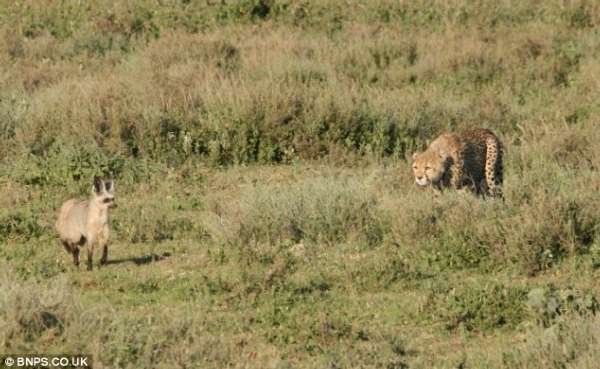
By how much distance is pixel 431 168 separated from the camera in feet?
41.1

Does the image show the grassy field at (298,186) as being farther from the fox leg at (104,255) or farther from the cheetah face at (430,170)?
the cheetah face at (430,170)

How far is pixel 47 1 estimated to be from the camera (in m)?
22.7

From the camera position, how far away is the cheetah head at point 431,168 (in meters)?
12.5

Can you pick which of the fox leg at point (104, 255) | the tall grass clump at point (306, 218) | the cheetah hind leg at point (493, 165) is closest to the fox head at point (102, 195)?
the fox leg at point (104, 255)

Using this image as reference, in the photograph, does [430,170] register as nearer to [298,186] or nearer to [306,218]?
[298,186]

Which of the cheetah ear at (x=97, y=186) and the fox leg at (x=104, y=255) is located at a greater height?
the cheetah ear at (x=97, y=186)

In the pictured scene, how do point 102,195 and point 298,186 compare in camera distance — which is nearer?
point 102,195

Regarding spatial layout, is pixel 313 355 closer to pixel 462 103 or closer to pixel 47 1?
pixel 462 103

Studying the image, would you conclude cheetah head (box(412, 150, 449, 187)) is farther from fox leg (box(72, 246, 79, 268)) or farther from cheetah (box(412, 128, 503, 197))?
fox leg (box(72, 246, 79, 268))

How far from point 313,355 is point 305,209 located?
10.3 ft

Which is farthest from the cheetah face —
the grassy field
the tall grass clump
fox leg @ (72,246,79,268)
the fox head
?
fox leg @ (72,246,79,268)

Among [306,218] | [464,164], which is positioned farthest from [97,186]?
[464,164]

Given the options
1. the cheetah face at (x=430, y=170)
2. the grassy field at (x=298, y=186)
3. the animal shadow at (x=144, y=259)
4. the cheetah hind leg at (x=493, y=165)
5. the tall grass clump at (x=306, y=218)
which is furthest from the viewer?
the cheetah hind leg at (x=493, y=165)

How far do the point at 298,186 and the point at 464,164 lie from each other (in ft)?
5.72
